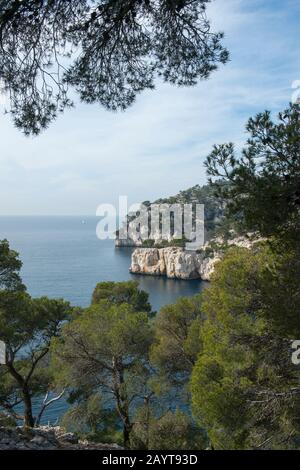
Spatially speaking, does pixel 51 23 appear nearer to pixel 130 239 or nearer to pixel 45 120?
pixel 45 120

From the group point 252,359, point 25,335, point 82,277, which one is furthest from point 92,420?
point 82,277

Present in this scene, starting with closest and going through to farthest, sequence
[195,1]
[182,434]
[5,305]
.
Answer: [195,1] → [5,305] → [182,434]

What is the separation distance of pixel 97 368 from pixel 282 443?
15.4ft

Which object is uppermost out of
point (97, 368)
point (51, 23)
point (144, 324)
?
point (51, 23)

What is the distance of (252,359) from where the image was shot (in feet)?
20.7

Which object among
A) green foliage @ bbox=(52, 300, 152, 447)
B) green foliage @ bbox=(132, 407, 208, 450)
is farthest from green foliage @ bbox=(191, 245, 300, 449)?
green foliage @ bbox=(52, 300, 152, 447)

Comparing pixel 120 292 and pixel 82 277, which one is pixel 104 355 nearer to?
pixel 120 292

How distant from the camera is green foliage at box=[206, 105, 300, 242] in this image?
372 centimetres

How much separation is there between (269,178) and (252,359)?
356 cm

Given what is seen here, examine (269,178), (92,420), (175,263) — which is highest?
(269,178)

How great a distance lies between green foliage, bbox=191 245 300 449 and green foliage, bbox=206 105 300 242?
713mm

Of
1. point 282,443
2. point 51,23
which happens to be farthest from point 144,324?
point 51,23

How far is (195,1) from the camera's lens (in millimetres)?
4098

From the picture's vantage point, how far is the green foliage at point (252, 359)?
4.70 m
